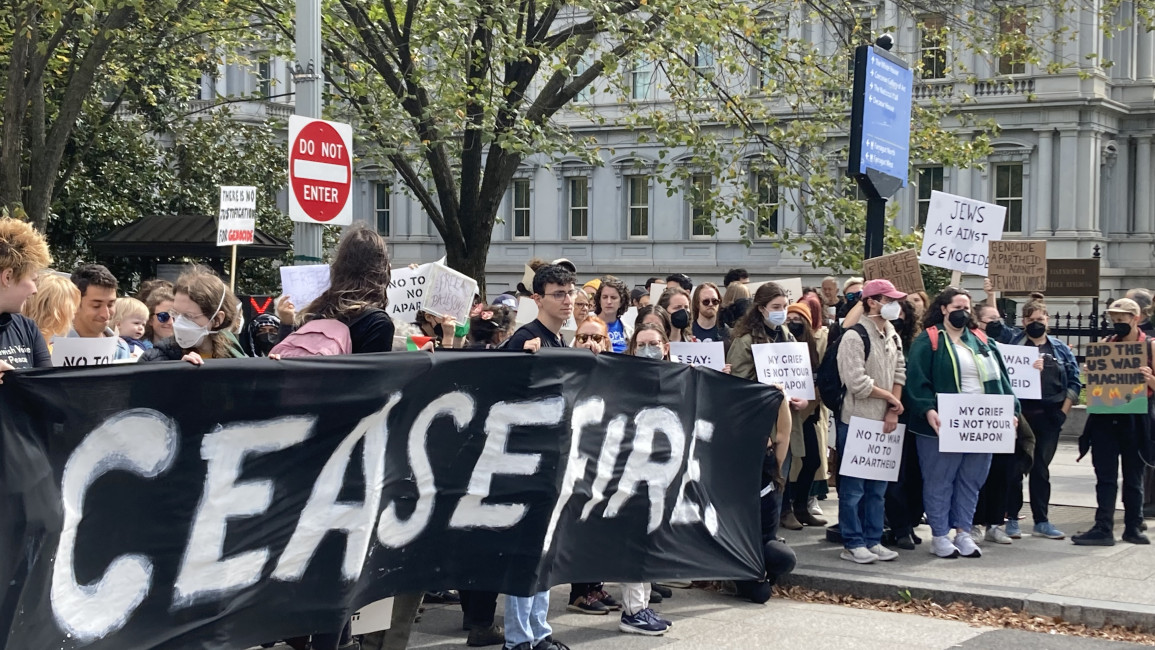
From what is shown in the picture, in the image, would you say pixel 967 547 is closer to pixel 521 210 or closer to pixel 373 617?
pixel 373 617

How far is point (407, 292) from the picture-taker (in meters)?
9.32

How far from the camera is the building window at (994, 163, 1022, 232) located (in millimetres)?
42156

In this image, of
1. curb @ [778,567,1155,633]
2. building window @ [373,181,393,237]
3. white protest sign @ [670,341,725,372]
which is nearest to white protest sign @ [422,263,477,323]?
white protest sign @ [670,341,725,372]

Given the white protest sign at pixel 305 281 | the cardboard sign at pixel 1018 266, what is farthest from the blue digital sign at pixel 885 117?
the white protest sign at pixel 305 281

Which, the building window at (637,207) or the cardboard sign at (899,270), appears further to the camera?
the building window at (637,207)

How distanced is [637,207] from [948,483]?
1555 inches

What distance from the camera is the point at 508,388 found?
6.36 metres

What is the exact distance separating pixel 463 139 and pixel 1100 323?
35.9 ft

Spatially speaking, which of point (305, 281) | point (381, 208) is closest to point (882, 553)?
point (305, 281)

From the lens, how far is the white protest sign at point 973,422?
30.0ft

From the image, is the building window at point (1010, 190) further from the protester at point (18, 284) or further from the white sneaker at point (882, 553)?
the protester at point (18, 284)

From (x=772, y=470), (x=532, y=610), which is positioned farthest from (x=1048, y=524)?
(x=532, y=610)

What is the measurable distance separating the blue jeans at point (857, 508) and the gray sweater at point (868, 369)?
0.58 ft

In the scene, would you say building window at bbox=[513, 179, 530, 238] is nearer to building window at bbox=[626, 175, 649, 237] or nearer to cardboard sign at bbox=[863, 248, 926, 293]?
building window at bbox=[626, 175, 649, 237]
